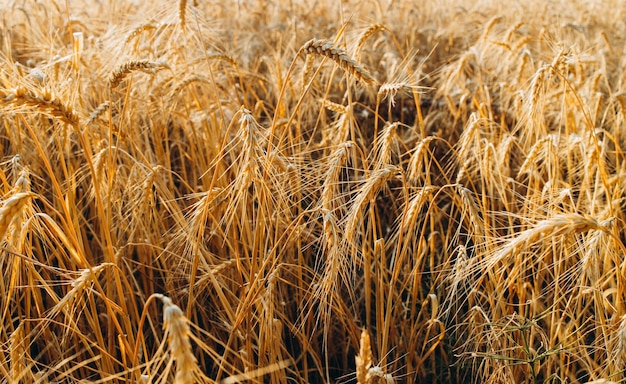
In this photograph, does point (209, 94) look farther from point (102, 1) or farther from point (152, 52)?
point (102, 1)

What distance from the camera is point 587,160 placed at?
1801 mm

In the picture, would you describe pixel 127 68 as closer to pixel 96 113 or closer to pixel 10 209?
pixel 96 113

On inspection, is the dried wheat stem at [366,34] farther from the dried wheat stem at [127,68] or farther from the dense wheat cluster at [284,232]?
the dried wheat stem at [127,68]

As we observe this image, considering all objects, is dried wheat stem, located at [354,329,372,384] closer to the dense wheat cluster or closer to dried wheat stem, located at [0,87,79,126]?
the dense wheat cluster

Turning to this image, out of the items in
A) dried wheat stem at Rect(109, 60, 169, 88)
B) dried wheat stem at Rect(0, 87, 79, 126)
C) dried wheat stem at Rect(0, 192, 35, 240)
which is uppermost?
dried wheat stem at Rect(109, 60, 169, 88)

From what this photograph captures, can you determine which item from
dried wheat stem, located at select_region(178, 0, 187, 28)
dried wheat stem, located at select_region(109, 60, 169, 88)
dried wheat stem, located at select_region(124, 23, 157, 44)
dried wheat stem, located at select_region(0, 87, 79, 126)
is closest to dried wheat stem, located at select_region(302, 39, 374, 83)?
dried wheat stem, located at select_region(109, 60, 169, 88)

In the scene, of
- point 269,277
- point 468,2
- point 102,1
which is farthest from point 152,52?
point 468,2

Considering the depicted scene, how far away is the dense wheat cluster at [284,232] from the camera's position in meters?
1.21

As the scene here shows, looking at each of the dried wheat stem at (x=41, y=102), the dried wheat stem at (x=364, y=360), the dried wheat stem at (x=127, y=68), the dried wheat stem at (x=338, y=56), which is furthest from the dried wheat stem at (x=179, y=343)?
the dried wheat stem at (x=127, y=68)

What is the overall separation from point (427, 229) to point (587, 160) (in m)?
0.71

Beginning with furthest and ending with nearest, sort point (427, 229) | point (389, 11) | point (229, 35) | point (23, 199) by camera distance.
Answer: point (389, 11)
point (229, 35)
point (427, 229)
point (23, 199)

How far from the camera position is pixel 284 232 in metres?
1.27

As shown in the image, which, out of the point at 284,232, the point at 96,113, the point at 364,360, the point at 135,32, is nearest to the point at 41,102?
the point at 96,113

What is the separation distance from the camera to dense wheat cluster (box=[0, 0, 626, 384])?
1.21m
